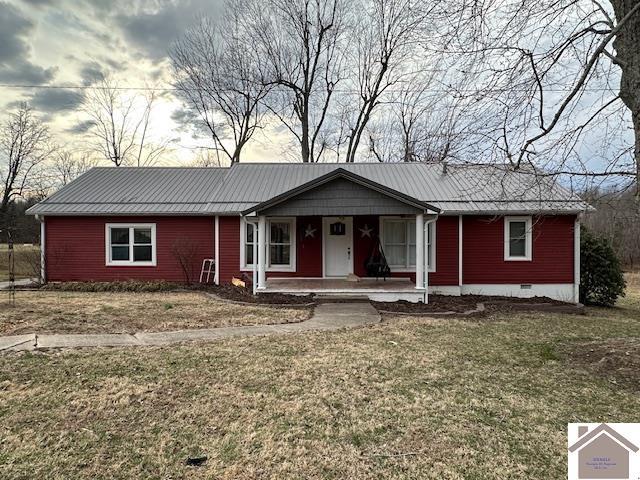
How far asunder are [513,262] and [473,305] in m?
3.35

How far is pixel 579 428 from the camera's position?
3369 millimetres

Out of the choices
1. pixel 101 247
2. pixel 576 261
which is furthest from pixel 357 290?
pixel 101 247

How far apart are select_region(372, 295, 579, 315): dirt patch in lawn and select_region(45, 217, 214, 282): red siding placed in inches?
270

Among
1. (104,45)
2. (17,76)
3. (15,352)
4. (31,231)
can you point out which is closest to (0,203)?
(31,231)

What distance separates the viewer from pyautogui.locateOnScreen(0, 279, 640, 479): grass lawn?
3100 millimetres

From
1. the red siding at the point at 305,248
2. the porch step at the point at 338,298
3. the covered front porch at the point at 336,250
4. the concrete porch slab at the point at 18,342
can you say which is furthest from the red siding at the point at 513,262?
the concrete porch slab at the point at 18,342

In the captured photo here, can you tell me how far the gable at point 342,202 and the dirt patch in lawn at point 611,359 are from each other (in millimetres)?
5539

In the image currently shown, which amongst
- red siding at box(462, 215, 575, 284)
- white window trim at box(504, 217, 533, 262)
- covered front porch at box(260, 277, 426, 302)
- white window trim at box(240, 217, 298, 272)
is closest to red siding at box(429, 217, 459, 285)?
red siding at box(462, 215, 575, 284)

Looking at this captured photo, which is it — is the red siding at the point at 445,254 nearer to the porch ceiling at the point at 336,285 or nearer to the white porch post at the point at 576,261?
the porch ceiling at the point at 336,285

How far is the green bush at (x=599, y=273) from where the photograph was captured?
12961mm

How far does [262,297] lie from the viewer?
36.9ft

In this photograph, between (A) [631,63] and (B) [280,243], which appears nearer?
(A) [631,63]

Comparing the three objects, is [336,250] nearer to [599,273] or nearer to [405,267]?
[405,267]

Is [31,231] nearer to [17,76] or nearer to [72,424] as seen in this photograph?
[17,76]
